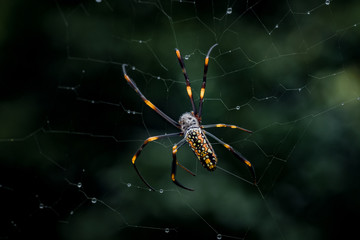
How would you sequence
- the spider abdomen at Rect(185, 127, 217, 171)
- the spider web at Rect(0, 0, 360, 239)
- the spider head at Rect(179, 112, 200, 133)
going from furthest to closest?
the spider web at Rect(0, 0, 360, 239), the spider head at Rect(179, 112, 200, 133), the spider abdomen at Rect(185, 127, 217, 171)

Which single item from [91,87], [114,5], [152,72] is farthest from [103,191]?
[114,5]

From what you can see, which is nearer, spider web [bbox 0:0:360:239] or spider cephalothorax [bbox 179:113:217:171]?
spider cephalothorax [bbox 179:113:217:171]

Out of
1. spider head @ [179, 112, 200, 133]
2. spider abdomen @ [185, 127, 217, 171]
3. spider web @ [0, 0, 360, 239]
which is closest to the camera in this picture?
spider abdomen @ [185, 127, 217, 171]

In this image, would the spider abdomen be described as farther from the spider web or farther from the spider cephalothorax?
the spider web

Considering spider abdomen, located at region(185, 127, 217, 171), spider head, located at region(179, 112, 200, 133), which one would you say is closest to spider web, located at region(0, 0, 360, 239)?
spider head, located at region(179, 112, 200, 133)

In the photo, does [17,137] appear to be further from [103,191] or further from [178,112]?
[178,112]

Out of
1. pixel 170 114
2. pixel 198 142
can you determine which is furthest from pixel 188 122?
pixel 170 114

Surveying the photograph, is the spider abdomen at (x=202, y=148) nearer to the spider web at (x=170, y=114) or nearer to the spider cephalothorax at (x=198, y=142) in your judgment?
the spider cephalothorax at (x=198, y=142)

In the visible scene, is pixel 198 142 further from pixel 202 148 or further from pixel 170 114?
pixel 170 114
